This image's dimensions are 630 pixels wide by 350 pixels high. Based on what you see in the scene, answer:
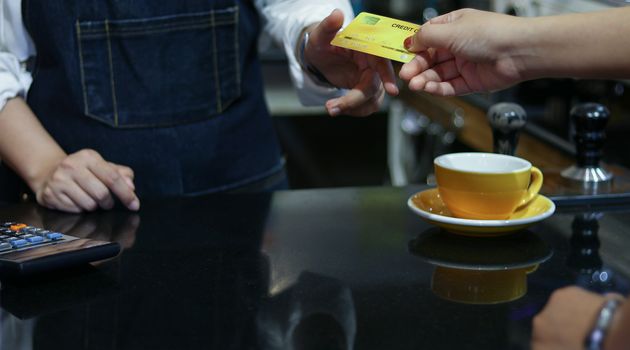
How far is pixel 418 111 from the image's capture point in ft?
10.3

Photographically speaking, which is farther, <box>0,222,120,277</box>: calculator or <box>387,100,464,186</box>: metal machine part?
<box>387,100,464,186</box>: metal machine part

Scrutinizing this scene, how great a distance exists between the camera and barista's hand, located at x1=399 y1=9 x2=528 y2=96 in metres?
1.11

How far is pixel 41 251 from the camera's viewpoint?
1.00 m

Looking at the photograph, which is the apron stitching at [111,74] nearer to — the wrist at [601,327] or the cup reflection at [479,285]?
the cup reflection at [479,285]

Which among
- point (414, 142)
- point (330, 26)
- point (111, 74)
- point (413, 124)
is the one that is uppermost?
point (330, 26)

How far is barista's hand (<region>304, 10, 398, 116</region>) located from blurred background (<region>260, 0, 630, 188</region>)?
2.36ft

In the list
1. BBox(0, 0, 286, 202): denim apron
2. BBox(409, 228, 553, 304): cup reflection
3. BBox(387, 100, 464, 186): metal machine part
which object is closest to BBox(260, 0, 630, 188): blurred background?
BBox(387, 100, 464, 186): metal machine part

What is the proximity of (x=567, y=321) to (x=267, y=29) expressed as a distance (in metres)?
1.07

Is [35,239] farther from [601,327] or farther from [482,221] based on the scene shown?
[601,327]

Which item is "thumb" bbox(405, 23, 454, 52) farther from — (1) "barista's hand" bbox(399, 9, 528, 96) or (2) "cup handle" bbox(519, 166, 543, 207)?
(2) "cup handle" bbox(519, 166, 543, 207)

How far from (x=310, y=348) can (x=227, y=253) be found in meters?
0.32

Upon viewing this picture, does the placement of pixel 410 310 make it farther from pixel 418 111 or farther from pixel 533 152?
pixel 418 111

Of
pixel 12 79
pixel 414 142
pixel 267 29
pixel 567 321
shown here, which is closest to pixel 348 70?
pixel 267 29

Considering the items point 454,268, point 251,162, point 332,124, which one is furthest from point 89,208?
point 332,124
